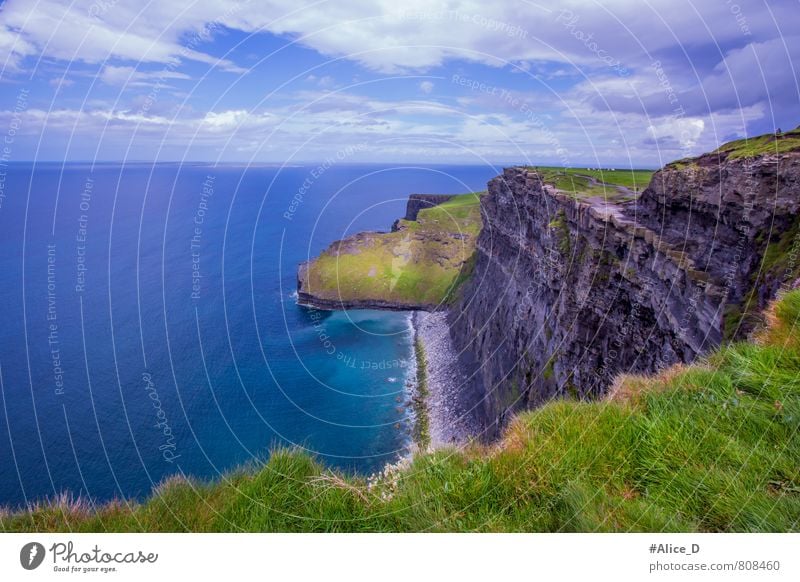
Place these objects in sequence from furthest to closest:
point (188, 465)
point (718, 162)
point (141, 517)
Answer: point (188, 465) → point (718, 162) → point (141, 517)

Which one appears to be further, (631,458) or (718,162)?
(718,162)

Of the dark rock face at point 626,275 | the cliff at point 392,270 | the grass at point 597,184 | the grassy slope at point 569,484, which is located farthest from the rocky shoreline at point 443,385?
the grassy slope at point 569,484

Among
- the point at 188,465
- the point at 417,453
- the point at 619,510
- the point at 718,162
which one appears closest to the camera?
the point at 619,510

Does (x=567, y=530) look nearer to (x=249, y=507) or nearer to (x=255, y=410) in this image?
(x=249, y=507)

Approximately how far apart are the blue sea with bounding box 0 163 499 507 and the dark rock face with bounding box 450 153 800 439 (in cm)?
1576

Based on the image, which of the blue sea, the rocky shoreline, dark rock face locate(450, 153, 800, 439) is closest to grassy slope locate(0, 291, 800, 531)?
dark rock face locate(450, 153, 800, 439)

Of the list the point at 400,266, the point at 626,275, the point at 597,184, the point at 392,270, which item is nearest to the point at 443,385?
the point at 597,184

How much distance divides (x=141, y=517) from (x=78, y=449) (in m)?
67.3

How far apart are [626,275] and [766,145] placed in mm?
12580

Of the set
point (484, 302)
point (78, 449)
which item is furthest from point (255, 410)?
point (484, 302)

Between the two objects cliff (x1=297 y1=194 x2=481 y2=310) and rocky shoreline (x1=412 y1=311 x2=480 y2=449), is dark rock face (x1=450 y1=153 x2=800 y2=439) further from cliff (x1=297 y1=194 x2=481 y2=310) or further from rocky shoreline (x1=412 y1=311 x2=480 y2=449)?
cliff (x1=297 y1=194 x2=481 y2=310)

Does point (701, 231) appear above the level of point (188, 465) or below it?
above

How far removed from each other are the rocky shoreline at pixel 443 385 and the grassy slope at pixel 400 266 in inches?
600

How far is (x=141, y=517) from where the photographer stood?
650cm
